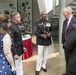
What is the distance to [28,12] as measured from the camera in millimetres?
10766

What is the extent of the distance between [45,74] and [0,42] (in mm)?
2525

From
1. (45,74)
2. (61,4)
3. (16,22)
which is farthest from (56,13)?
(16,22)

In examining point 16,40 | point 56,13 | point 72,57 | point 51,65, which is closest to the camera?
point 72,57

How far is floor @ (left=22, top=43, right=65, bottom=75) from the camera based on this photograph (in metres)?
5.13

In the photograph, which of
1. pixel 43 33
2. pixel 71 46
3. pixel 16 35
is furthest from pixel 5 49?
pixel 43 33

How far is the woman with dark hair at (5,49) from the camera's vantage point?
271 centimetres

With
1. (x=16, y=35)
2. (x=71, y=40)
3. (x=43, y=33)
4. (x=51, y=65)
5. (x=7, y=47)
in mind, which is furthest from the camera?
(x=51, y=65)

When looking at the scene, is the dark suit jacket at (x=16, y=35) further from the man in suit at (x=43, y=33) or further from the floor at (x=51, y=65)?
the floor at (x=51, y=65)

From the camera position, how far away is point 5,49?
2.72 m

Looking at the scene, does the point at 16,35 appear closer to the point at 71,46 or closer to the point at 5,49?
the point at 5,49

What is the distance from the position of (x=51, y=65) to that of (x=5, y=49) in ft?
10.4

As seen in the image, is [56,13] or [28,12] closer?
[56,13]

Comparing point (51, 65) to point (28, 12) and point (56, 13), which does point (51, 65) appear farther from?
point (28, 12)

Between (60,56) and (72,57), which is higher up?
(72,57)
